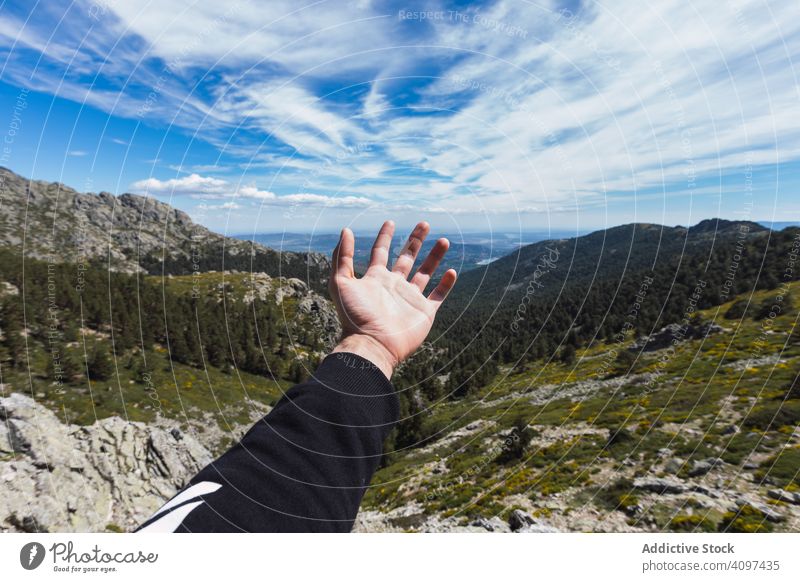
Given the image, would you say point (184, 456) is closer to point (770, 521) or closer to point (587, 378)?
point (770, 521)

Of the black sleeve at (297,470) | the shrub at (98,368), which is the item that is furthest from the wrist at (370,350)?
the shrub at (98,368)

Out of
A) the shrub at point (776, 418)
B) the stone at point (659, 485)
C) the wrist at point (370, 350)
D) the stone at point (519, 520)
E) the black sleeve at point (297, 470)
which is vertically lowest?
the stone at point (519, 520)

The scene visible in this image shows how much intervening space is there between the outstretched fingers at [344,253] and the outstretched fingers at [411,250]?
135cm

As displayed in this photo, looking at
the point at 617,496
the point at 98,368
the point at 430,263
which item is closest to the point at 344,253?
the point at 430,263

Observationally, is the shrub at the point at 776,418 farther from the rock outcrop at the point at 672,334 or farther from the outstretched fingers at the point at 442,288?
the rock outcrop at the point at 672,334

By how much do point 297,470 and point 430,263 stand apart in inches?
188

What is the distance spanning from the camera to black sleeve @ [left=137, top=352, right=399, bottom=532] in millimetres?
4113

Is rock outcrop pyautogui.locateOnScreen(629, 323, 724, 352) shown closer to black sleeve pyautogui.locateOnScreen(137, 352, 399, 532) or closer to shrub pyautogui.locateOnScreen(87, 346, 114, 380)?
black sleeve pyautogui.locateOnScreen(137, 352, 399, 532)

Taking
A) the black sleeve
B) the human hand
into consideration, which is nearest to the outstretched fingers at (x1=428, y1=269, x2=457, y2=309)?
the human hand

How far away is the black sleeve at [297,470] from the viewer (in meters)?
4.11

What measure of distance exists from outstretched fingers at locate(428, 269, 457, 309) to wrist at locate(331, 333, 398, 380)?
1.61 m

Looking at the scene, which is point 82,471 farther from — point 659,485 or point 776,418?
point 776,418

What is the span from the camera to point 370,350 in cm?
616
